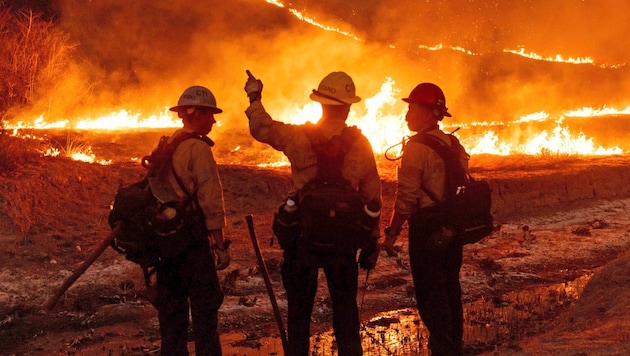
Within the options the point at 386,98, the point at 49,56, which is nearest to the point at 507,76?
the point at 386,98

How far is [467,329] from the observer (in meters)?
7.79

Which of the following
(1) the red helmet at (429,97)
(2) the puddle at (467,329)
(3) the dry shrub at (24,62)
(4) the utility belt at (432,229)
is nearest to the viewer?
(4) the utility belt at (432,229)

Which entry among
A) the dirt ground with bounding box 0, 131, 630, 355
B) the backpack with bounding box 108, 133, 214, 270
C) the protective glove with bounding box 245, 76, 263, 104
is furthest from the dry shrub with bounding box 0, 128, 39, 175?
the protective glove with bounding box 245, 76, 263, 104

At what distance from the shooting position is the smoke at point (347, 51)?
33812mm

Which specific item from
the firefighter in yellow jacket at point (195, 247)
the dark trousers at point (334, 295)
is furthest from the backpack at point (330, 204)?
the firefighter in yellow jacket at point (195, 247)

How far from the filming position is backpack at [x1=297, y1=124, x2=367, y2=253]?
4.67 meters

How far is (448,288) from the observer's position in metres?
5.50

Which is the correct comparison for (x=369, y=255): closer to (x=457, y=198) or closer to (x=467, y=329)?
(x=457, y=198)

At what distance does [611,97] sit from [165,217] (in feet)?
140

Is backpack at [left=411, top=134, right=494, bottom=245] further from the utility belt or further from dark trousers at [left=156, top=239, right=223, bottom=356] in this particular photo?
dark trousers at [left=156, top=239, right=223, bottom=356]

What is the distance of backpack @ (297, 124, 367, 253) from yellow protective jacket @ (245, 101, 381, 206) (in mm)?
44

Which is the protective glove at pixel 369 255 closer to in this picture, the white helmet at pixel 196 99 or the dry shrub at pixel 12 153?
the white helmet at pixel 196 99

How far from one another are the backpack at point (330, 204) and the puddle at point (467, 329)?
8.12 ft

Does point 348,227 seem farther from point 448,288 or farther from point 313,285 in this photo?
point 448,288
